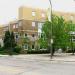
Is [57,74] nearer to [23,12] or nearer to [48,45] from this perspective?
[48,45]

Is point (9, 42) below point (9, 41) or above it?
below

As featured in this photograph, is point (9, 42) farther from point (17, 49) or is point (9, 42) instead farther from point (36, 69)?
point (36, 69)

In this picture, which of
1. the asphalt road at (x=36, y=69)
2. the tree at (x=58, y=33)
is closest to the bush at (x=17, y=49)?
the tree at (x=58, y=33)

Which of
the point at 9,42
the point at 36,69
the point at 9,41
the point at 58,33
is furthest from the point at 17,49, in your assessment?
the point at 36,69

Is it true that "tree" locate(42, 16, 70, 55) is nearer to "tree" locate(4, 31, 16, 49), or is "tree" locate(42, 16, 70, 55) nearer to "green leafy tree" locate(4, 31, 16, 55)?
"green leafy tree" locate(4, 31, 16, 55)

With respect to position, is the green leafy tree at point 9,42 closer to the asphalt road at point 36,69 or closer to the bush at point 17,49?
the bush at point 17,49

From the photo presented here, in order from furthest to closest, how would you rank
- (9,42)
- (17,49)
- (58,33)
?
(9,42) < (17,49) < (58,33)

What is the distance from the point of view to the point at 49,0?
45.8 meters

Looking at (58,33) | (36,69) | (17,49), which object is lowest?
(17,49)

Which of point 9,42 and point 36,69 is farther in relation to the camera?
point 9,42

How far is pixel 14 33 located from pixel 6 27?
11925 mm

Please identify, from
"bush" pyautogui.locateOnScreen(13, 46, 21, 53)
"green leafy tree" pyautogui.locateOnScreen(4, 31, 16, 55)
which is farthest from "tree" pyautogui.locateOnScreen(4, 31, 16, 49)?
"bush" pyautogui.locateOnScreen(13, 46, 21, 53)

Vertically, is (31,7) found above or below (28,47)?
above

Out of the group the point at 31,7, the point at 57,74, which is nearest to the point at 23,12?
the point at 31,7
